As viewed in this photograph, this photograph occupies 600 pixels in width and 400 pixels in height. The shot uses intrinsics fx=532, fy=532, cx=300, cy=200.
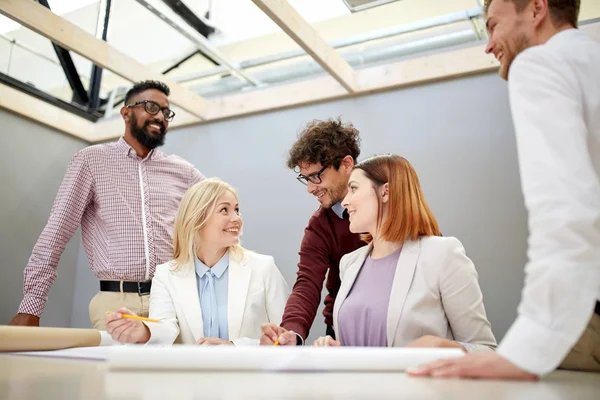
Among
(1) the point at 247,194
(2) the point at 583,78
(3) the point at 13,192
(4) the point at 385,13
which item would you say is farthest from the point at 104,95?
(2) the point at 583,78

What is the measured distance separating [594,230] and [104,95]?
446 cm

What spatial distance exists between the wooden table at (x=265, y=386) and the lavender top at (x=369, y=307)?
78cm

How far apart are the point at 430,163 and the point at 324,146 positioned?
103 centimetres

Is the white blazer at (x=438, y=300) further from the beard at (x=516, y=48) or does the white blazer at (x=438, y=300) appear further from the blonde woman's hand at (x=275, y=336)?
the beard at (x=516, y=48)

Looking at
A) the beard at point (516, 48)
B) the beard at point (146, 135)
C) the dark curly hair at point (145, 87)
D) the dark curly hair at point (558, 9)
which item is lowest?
the beard at point (516, 48)

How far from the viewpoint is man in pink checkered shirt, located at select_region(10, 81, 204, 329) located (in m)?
2.73

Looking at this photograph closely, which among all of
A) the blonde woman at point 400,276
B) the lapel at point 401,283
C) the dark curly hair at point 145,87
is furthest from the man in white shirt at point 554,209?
the dark curly hair at point 145,87

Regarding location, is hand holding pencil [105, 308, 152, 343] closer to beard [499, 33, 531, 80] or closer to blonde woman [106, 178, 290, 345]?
blonde woman [106, 178, 290, 345]

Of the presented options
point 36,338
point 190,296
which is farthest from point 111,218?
point 36,338

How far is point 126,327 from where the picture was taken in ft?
6.19

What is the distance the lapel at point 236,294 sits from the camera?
A: 86.0 inches

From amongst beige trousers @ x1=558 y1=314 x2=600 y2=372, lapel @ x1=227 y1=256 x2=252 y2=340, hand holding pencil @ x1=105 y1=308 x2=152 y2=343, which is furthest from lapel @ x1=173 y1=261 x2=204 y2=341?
beige trousers @ x1=558 y1=314 x2=600 y2=372

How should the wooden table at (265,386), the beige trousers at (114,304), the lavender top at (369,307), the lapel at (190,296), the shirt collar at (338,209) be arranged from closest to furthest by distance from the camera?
the wooden table at (265,386) < the lavender top at (369,307) < the lapel at (190,296) < the shirt collar at (338,209) < the beige trousers at (114,304)

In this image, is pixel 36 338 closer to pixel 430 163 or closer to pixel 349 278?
pixel 349 278
